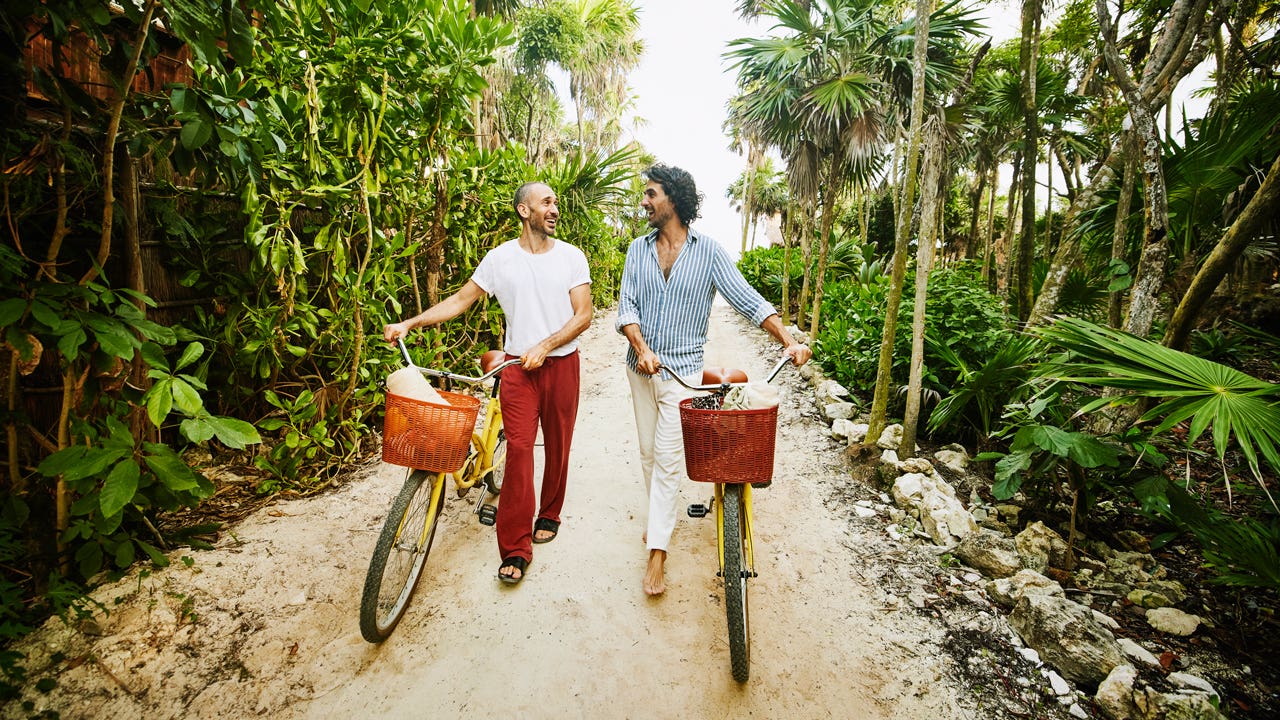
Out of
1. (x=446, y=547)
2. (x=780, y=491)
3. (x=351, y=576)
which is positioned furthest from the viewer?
(x=780, y=491)

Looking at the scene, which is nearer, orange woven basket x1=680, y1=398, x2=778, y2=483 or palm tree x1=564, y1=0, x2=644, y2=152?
orange woven basket x1=680, y1=398, x2=778, y2=483

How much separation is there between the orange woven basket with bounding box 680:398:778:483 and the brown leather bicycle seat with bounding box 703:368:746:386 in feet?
1.19

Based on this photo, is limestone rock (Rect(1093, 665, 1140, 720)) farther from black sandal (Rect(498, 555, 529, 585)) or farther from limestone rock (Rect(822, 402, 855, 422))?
limestone rock (Rect(822, 402, 855, 422))

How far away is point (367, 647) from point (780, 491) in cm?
282

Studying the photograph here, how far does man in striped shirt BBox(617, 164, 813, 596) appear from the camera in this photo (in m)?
2.56

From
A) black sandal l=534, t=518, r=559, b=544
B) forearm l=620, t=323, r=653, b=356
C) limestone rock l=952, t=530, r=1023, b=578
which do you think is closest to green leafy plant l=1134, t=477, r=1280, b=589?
limestone rock l=952, t=530, r=1023, b=578

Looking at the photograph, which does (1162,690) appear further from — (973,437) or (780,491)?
(973,437)

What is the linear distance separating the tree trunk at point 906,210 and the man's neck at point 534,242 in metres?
2.45

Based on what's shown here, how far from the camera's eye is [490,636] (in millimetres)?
2346

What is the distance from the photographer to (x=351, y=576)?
2709 millimetres

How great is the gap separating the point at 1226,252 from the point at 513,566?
162 inches

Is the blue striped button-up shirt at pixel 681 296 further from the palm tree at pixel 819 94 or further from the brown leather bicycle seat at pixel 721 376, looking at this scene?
the palm tree at pixel 819 94

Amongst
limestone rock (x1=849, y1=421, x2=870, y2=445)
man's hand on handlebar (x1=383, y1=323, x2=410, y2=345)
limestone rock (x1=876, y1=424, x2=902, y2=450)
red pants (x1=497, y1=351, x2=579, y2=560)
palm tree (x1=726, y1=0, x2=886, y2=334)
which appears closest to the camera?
man's hand on handlebar (x1=383, y1=323, x2=410, y2=345)

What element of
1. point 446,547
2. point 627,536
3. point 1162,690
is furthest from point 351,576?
point 1162,690
